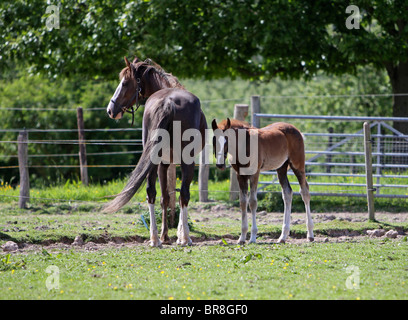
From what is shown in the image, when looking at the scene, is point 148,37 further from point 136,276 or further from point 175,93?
point 136,276

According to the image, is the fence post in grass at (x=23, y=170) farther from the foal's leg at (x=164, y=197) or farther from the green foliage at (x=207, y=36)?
the foal's leg at (x=164, y=197)

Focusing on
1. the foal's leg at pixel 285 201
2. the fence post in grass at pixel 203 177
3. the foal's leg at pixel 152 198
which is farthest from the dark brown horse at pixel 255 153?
the fence post in grass at pixel 203 177

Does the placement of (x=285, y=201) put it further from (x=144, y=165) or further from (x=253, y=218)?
(x=144, y=165)

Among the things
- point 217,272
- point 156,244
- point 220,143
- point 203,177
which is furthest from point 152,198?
point 203,177

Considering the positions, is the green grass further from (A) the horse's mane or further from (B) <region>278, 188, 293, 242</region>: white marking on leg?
(A) the horse's mane

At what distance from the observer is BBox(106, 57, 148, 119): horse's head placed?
27.4ft

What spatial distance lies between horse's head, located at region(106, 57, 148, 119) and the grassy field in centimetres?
183

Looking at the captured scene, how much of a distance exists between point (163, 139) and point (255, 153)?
4.25 feet

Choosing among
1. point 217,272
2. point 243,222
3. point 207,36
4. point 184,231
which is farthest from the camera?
point 207,36

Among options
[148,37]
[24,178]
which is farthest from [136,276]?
[148,37]

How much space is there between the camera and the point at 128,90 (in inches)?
331

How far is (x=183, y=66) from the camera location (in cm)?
1510

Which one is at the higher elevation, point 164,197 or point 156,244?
point 164,197
